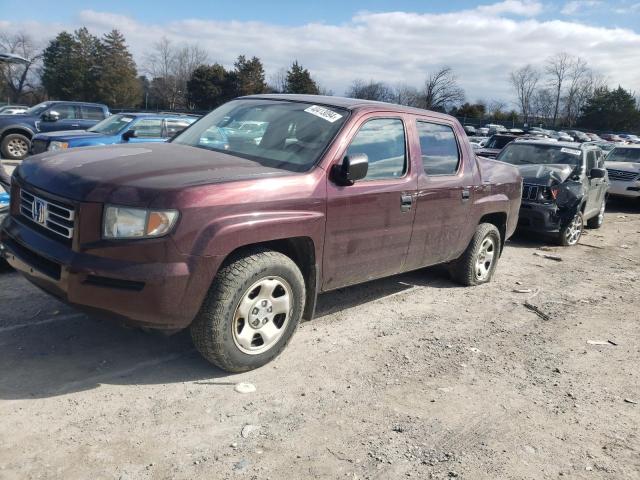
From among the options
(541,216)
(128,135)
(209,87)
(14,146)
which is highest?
(209,87)

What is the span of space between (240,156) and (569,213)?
6.99 meters

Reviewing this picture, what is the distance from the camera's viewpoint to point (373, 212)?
4340 millimetres

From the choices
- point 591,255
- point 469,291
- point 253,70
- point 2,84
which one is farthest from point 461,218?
point 2,84

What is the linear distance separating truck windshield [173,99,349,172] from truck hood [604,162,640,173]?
13133mm

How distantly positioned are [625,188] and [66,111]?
15.8 m

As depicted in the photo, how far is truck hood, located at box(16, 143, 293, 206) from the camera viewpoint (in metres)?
3.21

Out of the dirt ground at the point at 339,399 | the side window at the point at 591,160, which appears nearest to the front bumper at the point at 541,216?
the side window at the point at 591,160

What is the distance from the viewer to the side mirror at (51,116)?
15047mm

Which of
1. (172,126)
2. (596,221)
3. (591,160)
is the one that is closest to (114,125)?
(172,126)

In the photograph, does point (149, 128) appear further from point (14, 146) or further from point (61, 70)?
point (61, 70)

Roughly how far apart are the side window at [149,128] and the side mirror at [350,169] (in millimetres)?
8230

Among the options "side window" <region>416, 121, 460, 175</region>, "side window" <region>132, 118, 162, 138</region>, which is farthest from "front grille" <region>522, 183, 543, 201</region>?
"side window" <region>132, 118, 162, 138</region>

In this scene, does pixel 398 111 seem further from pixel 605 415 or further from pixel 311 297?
pixel 605 415

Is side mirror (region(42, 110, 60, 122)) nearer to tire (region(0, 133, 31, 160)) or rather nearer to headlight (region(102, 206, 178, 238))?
tire (region(0, 133, 31, 160))
